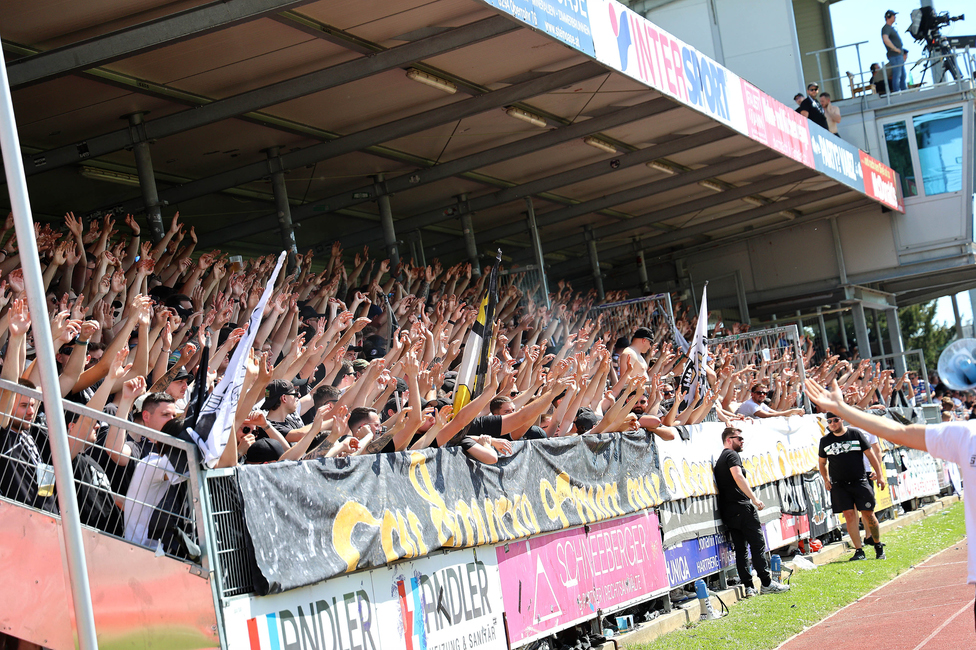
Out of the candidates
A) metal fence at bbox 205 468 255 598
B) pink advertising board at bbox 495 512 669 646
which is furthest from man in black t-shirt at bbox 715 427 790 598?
metal fence at bbox 205 468 255 598

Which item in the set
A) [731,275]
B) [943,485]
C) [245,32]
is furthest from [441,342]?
[731,275]

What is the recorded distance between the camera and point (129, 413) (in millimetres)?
7113

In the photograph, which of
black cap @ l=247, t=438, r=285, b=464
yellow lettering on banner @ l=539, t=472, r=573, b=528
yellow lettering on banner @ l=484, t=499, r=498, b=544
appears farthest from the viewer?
yellow lettering on banner @ l=539, t=472, r=573, b=528

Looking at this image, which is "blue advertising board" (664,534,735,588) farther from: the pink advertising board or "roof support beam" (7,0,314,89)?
"roof support beam" (7,0,314,89)

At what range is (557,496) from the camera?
909 cm

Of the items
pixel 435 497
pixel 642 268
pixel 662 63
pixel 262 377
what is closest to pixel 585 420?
pixel 435 497

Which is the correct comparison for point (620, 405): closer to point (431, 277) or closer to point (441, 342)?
point (441, 342)

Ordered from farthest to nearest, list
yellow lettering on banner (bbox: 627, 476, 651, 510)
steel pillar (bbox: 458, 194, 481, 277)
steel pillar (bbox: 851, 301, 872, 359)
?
steel pillar (bbox: 851, 301, 872, 359)
steel pillar (bbox: 458, 194, 481, 277)
yellow lettering on banner (bbox: 627, 476, 651, 510)

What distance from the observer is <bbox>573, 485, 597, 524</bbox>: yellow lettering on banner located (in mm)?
9336

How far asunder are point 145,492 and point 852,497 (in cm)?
1085

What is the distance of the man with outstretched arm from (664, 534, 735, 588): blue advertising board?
552 centimetres

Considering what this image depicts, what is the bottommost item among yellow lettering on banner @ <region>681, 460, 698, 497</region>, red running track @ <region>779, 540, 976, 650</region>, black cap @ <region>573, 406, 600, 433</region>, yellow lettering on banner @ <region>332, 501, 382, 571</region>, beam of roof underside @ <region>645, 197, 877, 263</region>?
red running track @ <region>779, 540, 976, 650</region>

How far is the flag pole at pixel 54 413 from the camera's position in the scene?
476 cm

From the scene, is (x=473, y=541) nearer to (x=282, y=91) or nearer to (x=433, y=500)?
(x=433, y=500)
